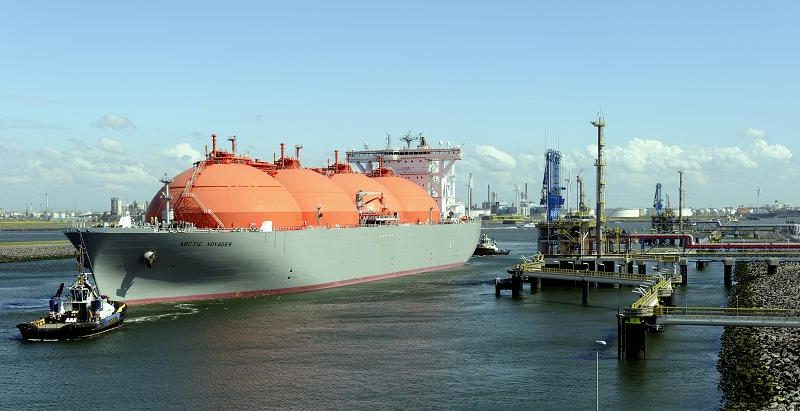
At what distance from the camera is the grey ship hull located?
42.8 m

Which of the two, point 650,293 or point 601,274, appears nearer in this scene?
point 650,293

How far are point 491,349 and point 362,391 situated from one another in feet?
28.4

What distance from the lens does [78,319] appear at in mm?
37250

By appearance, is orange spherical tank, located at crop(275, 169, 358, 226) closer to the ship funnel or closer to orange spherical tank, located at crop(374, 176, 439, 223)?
orange spherical tank, located at crop(374, 176, 439, 223)

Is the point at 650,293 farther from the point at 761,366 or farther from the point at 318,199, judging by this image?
the point at 318,199

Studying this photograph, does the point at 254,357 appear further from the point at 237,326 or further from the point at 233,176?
the point at 233,176

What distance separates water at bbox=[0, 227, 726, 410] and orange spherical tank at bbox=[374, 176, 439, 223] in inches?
1022

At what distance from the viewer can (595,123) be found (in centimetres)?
5297

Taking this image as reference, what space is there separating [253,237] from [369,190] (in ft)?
81.9

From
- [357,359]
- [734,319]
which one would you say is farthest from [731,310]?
[357,359]

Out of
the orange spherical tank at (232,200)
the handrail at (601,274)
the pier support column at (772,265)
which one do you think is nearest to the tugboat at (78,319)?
the orange spherical tank at (232,200)

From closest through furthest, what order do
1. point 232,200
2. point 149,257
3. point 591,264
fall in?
1. point 149,257
2. point 232,200
3. point 591,264

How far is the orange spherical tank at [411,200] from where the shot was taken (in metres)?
74.6

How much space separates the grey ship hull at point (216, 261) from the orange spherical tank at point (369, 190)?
9062mm
